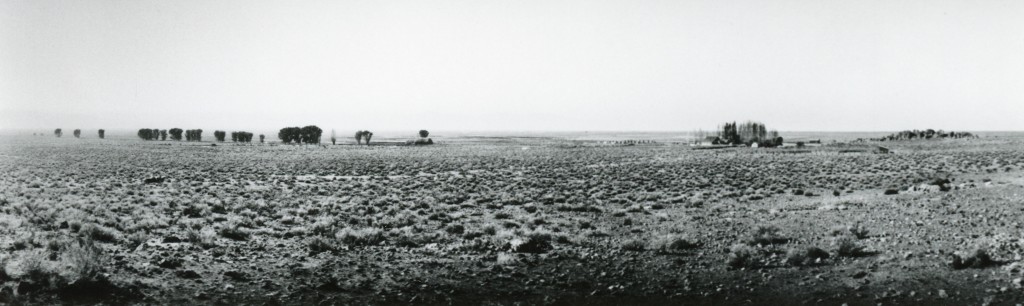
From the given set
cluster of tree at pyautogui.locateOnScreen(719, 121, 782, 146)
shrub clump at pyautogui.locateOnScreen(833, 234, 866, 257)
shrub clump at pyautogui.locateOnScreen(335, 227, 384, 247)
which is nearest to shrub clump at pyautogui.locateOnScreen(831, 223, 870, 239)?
shrub clump at pyautogui.locateOnScreen(833, 234, 866, 257)

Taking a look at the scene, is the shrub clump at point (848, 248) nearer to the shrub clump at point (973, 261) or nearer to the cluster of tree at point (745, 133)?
the shrub clump at point (973, 261)

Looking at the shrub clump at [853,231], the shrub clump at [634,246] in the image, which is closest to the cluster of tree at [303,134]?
the shrub clump at [634,246]

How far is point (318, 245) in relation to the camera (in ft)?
37.9

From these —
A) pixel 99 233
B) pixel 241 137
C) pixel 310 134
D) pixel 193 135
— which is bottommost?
pixel 99 233

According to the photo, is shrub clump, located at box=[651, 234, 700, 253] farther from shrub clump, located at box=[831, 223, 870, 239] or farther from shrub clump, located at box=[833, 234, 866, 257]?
shrub clump, located at box=[831, 223, 870, 239]

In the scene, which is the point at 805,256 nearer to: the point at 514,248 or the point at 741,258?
the point at 741,258

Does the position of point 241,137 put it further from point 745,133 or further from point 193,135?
point 745,133

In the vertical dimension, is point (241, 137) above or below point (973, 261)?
above

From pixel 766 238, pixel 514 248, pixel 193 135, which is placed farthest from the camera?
pixel 193 135

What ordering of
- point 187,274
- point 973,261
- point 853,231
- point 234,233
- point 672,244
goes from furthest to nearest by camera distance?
1. point 234,233
2. point 853,231
3. point 672,244
4. point 187,274
5. point 973,261

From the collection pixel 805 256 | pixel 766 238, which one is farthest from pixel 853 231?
pixel 805 256

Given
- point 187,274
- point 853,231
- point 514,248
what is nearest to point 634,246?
point 514,248

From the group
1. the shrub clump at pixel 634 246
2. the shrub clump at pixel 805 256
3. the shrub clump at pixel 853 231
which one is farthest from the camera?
the shrub clump at pixel 853 231

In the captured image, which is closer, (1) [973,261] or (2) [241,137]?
(1) [973,261]
